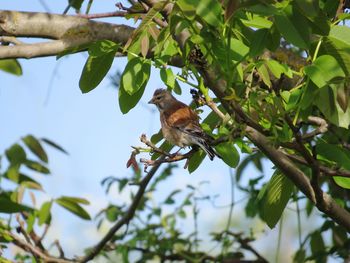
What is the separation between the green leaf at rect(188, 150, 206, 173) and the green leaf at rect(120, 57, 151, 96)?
0.62 meters

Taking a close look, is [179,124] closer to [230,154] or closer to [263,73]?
[230,154]

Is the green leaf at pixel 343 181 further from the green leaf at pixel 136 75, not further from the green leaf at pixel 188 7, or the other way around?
the green leaf at pixel 188 7

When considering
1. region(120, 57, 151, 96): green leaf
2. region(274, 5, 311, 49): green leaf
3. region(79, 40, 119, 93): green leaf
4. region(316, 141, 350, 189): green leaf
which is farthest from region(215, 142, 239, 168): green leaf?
region(274, 5, 311, 49): green leaf

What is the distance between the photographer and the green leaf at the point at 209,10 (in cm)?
236

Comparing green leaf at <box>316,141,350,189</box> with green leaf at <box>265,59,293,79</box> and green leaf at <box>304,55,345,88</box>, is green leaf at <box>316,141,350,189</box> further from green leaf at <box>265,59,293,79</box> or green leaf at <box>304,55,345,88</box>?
green leaf at <box>304,55,345,88</box>

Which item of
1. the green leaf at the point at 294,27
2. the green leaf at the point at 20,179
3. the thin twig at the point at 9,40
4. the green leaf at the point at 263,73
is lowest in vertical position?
the green leaf at the point at 294,27

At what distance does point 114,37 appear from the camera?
469cm

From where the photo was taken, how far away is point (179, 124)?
4.80m

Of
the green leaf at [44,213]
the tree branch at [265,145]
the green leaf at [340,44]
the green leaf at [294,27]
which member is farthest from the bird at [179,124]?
the green leaf at [44,213]

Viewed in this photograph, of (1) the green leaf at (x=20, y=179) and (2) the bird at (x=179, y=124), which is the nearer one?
(2) the bird at (x=179, y=124)

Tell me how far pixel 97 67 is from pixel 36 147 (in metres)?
2.46

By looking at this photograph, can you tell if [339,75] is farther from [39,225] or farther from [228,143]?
[39,225]

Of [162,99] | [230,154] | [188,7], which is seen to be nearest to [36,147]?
[162,99]

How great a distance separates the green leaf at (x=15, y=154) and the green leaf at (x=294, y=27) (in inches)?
131
